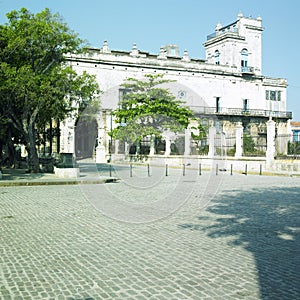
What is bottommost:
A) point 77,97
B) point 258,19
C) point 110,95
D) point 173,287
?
point 173,287

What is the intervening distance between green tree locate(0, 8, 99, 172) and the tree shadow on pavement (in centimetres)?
1066

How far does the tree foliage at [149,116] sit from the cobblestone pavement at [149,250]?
1162 inches

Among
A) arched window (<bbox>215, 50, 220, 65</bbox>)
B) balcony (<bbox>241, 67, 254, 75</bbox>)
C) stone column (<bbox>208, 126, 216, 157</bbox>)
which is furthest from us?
arched window (<bbox>215, 50, 220, 65</bbox>)

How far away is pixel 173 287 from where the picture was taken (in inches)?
178

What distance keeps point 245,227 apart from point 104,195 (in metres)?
6.18

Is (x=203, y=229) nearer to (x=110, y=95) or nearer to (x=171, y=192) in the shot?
(x=171, y=192)

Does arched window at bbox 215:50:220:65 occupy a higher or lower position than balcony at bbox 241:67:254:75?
higher

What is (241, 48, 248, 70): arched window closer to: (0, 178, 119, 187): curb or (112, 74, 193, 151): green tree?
(112, 74, 193, 151): green tree

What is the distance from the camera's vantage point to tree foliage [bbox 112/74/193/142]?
40.8m

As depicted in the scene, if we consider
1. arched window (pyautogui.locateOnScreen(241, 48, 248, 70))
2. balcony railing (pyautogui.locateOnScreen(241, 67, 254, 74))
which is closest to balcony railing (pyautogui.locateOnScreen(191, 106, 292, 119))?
balcony railing (pyautogui.locateOnScreen(241, 67, 254, 74))

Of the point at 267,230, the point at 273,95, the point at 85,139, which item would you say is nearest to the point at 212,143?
the point at 267,230

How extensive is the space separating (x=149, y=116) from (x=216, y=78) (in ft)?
73.4

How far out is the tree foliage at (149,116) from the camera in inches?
1606

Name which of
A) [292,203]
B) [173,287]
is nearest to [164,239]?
[173,287]
